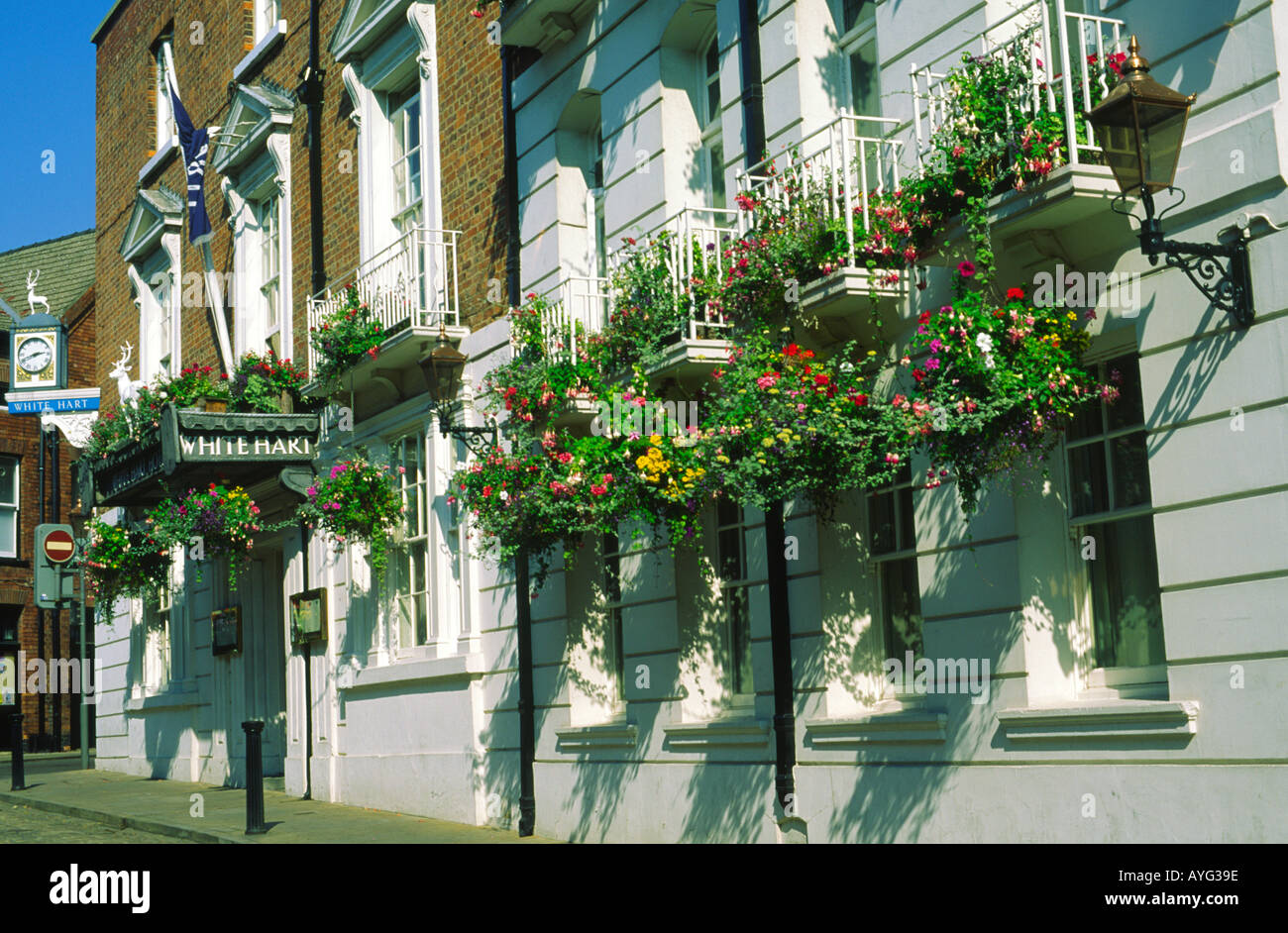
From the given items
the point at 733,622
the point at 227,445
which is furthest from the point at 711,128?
the point at 227,445

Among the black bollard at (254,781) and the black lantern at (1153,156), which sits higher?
the black lantern at (1153,156)

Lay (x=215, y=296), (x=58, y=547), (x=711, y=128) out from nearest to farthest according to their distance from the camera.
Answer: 1. (x=711, y=128)
2. (x=215, y=296)
3. (x=58, y=547)

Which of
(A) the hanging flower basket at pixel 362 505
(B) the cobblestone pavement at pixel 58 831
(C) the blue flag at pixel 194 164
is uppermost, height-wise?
(C) the blue flag at pixel 194 164

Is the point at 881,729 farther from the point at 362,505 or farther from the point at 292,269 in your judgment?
the point at 292,269

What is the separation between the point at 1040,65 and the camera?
7.97 m

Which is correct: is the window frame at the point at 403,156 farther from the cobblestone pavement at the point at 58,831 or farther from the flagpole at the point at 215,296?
the cobblestone pavement at the point at 58,831

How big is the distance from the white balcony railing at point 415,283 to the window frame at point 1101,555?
7584 mm

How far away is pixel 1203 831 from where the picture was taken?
7.21 metres

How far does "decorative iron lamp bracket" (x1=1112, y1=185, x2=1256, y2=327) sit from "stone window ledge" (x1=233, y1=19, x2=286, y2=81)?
14.0 metres

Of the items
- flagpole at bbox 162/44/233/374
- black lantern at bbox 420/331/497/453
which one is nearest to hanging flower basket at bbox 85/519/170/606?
flagpole at bbox 162/44/233/374

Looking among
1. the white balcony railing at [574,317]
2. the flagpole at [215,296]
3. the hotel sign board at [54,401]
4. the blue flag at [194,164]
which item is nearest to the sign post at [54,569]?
the hotel sign board at [54,401]

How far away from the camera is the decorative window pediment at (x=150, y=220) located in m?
22.1

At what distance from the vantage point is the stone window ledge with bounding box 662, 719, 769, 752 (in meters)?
10.5

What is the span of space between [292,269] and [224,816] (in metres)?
6.71
